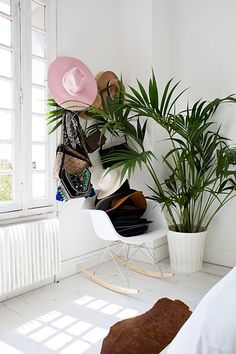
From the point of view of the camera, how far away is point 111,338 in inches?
64.5

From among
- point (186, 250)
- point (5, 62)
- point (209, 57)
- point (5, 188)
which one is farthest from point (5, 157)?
point (209, 57)

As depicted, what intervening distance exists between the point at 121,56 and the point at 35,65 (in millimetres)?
1045

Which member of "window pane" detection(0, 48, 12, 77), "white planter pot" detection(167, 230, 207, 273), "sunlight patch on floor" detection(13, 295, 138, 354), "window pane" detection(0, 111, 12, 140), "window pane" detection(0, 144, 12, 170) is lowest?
"sunlight patch on floor" detection(13, 295, 138, 354)

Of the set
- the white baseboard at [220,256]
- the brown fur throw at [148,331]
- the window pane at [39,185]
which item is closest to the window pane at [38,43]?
the window pane at [39,185]

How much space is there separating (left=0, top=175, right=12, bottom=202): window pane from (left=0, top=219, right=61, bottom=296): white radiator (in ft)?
0.77

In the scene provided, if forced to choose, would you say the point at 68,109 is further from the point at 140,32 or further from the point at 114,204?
the point at 140,32

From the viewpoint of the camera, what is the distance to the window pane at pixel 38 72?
7.61 feet

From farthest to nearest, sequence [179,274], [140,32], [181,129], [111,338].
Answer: [140,32] → [179,274] → [181,129] → [111,338]

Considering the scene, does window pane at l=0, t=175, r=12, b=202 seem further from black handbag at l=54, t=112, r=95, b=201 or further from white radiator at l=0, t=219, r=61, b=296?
black handbag at l=54, t=112, r=95, b=201

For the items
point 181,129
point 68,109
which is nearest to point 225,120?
point 181,129

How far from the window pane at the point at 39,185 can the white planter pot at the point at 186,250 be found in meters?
1.17

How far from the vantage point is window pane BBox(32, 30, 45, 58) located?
231 cm

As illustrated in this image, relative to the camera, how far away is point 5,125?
2162mm

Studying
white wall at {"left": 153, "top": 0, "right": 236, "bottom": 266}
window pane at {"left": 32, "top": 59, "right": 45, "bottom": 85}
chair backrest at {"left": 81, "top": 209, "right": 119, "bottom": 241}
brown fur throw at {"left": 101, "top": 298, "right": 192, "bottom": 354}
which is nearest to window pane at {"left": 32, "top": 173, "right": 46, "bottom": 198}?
chair backrest at {"left": 81, "top": 209, "right": 119, "bottom": 241}
